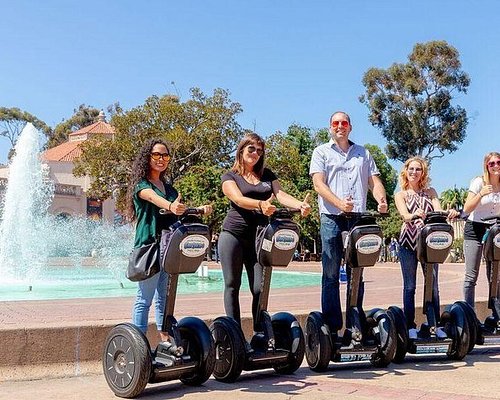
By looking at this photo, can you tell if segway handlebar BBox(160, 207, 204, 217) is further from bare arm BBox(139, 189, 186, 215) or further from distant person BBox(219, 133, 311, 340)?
distant person BBox(219, 133, 311, 340)

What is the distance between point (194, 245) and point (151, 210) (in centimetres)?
53

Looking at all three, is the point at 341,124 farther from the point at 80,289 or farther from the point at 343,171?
the point at 80,289

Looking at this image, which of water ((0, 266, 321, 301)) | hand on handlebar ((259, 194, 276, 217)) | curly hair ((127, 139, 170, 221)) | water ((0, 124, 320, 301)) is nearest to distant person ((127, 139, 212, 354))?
curly hair ((127, 139, 170, 221))

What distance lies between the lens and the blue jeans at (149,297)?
Answer: 4.93 metres

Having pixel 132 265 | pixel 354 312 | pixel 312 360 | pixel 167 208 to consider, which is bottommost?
pixel 312 360

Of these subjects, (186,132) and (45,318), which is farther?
(186,132)

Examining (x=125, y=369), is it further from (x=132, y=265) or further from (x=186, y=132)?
(x=186, y=132)

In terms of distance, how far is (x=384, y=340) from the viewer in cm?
546

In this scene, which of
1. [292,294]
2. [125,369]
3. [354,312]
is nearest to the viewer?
[125,369]

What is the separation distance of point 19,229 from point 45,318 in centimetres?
1739

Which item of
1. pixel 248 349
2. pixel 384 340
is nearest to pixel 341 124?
pixel 384 340

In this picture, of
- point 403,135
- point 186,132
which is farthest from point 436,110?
point 186,132

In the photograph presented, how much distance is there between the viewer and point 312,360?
17.9 ft

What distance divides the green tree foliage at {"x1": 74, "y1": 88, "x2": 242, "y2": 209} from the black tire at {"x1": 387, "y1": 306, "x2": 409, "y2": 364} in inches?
1187
